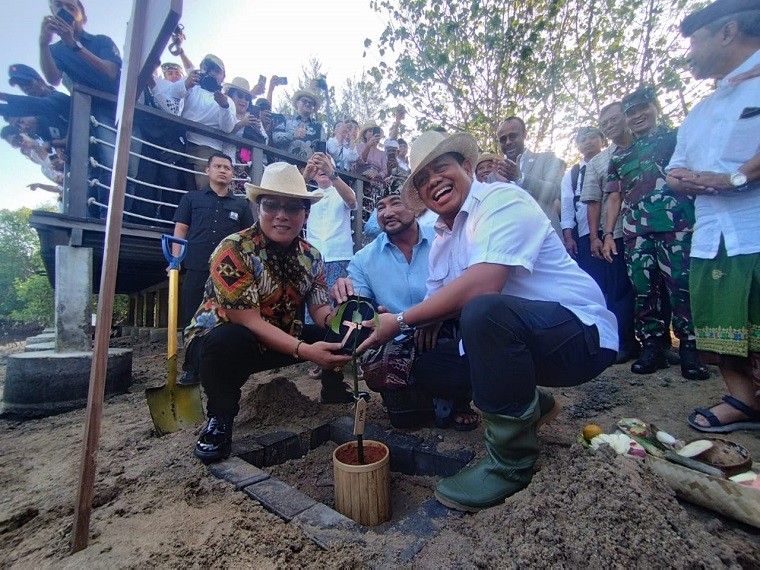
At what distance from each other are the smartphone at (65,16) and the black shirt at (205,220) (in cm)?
191

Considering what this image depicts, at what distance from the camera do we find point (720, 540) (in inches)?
45.3

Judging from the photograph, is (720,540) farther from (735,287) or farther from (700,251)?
(700,251)

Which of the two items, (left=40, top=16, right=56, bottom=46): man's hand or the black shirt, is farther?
the black shirt

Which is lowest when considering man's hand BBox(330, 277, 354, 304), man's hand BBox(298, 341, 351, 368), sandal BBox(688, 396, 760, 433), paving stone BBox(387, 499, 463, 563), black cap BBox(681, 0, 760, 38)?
paving stone BBox(387, 499, 463, 563)

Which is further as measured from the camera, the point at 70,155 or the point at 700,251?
the point at 70,155

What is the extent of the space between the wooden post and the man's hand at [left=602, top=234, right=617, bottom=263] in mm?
3895

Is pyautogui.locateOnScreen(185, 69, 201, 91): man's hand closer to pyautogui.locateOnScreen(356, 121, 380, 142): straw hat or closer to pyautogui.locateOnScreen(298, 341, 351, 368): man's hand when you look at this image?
pyautogui.locateOnScreen(356, 121, 380, 142): straw hat

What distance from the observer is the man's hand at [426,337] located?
2426mm

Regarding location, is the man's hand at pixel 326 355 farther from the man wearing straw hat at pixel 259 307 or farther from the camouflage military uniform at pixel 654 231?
the camouflage military uniform at pixel 654 231

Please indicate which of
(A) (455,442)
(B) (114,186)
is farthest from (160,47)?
(A) (455,442)

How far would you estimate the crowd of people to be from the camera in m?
1.72

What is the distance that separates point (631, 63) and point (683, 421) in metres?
8.02

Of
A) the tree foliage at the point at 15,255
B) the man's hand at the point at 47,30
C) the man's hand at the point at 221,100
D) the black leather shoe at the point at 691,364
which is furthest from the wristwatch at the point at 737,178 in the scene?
the tree foliage at the point at 15,255

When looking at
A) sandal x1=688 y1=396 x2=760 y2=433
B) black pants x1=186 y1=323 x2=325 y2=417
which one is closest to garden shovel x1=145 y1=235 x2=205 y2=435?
black pants x1=186 y1=323 x2=325 y2=417
